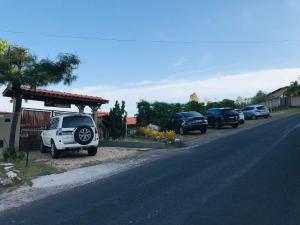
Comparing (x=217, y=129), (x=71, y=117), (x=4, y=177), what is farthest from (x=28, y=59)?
(x=217, y=129)

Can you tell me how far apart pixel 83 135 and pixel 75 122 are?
743 millimetres

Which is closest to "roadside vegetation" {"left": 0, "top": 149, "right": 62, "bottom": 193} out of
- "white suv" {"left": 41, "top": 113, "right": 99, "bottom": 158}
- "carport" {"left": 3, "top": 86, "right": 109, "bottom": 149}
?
"white suv" {"left": 41, "top": 113, "right": 99, "bottom": 158}

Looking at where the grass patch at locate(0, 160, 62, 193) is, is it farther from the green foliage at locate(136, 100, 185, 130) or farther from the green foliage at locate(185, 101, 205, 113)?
the green foliage at locate(185, 101, 205, 113)

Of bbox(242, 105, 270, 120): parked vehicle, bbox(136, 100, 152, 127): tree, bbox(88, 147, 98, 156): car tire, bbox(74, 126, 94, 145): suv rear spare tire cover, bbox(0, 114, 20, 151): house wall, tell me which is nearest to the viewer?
bbox(74, 126, 94, 145): suv rear spare tire cover

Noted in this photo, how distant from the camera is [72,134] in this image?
1636 cm

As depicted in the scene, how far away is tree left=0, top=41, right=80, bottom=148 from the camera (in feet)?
52.5

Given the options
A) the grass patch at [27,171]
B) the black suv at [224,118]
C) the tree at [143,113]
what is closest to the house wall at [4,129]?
the grass patch at [27,171]

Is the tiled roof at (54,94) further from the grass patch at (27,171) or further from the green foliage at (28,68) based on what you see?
the grass patch at (27,171)

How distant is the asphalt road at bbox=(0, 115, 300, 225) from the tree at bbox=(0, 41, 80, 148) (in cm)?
676

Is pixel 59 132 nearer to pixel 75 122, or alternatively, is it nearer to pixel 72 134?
pixel 72 134

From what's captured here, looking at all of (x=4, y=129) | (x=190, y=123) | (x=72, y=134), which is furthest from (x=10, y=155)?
(x=190, y=123)

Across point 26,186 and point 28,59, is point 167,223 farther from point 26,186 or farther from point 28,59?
point 28,59

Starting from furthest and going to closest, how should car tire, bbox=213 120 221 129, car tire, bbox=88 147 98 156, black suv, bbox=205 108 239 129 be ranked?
1. car tire, bbox=213 120 221 129
2. black suv, bbox=205 108 239 129
3. car tire, bbox=88 147 98 156

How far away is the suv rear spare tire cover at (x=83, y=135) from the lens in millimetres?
16297
